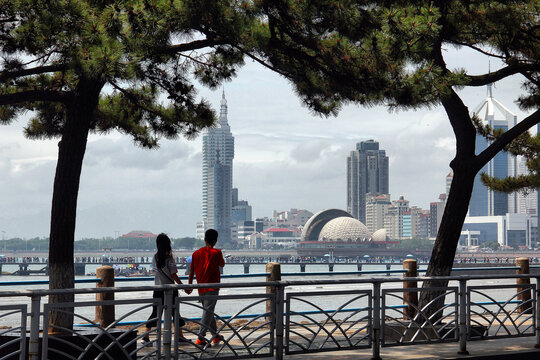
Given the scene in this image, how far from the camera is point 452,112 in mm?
13383

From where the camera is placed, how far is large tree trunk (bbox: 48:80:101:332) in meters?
10.4

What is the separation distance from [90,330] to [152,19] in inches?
147

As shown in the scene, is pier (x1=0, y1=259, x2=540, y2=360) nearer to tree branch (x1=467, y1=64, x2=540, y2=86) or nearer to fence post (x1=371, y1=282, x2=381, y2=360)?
fence post (x1=371, y1=282, x2=381, y2=360)

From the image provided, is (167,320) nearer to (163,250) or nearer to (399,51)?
(163,250)

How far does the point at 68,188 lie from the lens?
1056 centimetres

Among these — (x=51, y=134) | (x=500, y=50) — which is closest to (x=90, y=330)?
(x=51, y=134)

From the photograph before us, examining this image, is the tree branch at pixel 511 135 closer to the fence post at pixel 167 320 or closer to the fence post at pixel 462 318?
the fence post at pixel 462 318

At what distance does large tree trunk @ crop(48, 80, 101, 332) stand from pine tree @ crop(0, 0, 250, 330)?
14 mm

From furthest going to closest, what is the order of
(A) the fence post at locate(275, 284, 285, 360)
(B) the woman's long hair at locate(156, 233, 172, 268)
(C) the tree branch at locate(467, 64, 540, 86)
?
(C) the tree branch at locate(467, 64, 540, 86)
(B) the woman's long hair at locate(156, 233, 172, 268)
(A) the fence post at locate(275, 284, 285, 360)

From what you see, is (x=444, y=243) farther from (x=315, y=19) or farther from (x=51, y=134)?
(x=51, y=134)

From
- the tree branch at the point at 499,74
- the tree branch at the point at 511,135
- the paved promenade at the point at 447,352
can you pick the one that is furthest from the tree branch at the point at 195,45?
the tree branch at the point at 511,135

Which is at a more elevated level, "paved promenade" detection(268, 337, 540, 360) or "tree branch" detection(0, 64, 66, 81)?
"tree branch" detection(0, 64, 66, 81)

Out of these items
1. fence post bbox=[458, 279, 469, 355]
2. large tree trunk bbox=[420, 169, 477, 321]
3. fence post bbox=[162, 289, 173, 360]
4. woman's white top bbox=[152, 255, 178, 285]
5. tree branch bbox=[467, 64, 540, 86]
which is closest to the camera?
fence post bbox=[162, 289, 173, 360]

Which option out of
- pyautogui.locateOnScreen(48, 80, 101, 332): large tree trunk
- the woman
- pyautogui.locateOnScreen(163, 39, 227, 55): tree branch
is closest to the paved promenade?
the woman
